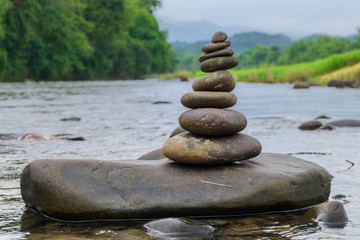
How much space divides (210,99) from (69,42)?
64.1 meters

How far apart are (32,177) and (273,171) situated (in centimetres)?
249

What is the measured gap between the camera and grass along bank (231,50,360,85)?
118 feet

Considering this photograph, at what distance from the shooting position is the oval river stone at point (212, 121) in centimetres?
518

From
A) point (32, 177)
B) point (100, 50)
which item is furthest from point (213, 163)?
point (100, 50)

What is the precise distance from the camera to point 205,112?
17.3 ft

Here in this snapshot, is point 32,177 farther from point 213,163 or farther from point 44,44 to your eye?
point 44,44

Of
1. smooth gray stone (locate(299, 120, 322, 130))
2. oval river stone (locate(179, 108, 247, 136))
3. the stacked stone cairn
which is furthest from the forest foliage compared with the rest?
oval river stone (locate(179, 108, 247, 136))

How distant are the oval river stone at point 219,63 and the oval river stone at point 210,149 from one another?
878mm

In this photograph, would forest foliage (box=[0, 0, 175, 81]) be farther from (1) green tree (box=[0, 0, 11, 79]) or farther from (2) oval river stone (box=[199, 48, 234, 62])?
(2) oval river stone (box=[199, 48, 234, 62])

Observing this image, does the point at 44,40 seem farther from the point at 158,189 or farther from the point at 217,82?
the point at 158,189

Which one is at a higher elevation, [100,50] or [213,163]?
[100,50]

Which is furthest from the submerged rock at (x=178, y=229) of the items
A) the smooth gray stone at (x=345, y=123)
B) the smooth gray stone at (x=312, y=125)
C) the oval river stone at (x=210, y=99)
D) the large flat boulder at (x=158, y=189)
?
the smooth gray stone at (x=345, y=123)

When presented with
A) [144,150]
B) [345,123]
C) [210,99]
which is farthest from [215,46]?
[345,123]

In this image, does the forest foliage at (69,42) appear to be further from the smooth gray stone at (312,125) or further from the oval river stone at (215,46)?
the oval river stone at (215,46)
